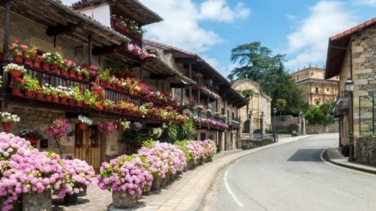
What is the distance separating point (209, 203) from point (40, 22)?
7.94 m

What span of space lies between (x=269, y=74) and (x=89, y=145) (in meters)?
74.8

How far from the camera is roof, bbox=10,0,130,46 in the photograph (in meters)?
11.6

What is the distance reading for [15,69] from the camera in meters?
9.88

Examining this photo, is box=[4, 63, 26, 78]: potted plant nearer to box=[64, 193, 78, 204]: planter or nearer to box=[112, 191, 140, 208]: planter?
box=[64, 193, 78, 204]: planter

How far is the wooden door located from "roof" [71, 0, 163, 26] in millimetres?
6033

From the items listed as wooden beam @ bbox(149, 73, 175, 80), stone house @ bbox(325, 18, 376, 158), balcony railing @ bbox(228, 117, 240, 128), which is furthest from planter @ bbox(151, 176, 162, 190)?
balcony railing @ bbox(228, 117, 240, 128)

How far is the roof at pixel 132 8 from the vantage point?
61.9 feet

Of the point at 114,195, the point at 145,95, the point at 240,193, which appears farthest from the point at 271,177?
the point at 114,195

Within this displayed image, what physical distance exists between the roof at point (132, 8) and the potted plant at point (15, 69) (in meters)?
9.30

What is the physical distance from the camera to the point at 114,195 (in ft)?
27.5

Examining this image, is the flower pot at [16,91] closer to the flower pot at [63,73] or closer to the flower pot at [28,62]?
the flower pot at [28,62]

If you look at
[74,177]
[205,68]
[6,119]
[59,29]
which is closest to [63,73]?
[59,29]

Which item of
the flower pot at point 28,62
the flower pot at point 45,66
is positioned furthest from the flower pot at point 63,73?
the flower pot at point 28,62

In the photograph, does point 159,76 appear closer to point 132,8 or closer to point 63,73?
point 132,8
